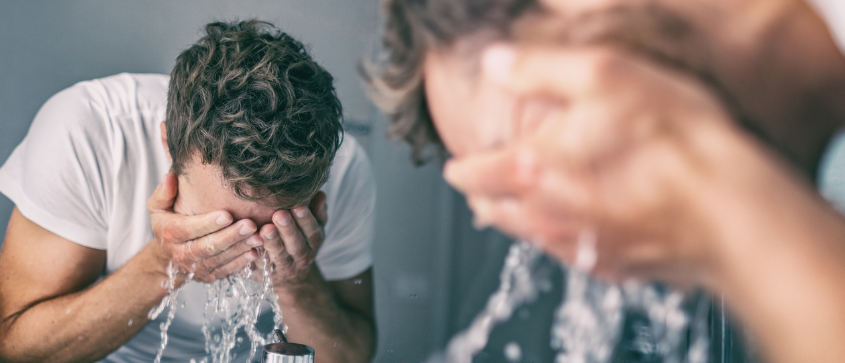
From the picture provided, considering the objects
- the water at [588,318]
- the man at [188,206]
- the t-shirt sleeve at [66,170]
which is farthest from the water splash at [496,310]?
the t-shirt sleeve at [66,170]

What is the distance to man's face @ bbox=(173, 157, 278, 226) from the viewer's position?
48cm

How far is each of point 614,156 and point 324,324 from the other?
0.47 metres

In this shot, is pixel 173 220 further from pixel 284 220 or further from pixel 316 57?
pixel 316 57

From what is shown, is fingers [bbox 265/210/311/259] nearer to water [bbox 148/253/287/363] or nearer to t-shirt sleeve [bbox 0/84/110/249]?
water [bbox 148/253/287/363]

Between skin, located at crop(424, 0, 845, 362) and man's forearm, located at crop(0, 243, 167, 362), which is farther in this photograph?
man's forearm, located at crop(0, 243, 167, 362)

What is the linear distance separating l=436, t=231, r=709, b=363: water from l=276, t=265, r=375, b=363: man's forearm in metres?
0.09

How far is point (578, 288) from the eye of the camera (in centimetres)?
45

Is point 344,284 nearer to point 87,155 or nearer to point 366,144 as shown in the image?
point 366,144

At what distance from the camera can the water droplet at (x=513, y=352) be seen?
561mm

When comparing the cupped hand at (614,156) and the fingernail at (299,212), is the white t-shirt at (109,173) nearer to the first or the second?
the fingernail at (299,212)

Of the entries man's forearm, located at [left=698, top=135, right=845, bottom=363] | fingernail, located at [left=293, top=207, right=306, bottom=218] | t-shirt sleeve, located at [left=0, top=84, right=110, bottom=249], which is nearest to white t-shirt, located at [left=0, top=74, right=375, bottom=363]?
t-shirt sleeve, located at [left=0, top=84, right=110, bottom=249]

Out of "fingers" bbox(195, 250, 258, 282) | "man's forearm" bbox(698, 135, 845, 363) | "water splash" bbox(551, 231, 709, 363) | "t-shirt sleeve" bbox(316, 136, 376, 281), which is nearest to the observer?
"man's forearm" bbox(698, 135, 845, 363)

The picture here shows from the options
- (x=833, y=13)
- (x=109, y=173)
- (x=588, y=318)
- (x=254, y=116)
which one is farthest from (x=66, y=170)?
(x=833, y=13)

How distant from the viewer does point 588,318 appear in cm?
49
